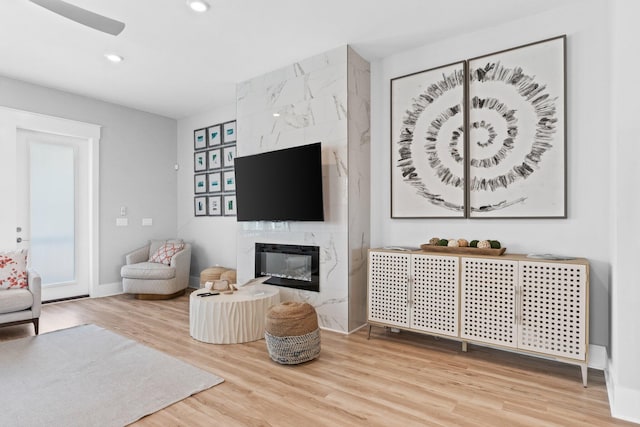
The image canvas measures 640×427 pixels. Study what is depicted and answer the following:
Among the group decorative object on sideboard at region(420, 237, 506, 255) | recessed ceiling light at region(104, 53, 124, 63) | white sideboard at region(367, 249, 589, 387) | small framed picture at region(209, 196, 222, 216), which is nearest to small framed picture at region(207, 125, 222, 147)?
small framed picture at region(209, 196, 222, 216)

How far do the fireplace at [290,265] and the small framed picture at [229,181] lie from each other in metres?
1.34

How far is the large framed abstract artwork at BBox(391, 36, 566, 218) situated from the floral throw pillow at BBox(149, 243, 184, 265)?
3.27 metres

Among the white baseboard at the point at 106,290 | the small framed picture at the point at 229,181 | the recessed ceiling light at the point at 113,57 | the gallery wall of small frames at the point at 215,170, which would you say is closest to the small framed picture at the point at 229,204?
the gallery wall of small frames at the point at 215,170

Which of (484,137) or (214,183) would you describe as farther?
(214,183)

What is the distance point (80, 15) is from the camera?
2371mm

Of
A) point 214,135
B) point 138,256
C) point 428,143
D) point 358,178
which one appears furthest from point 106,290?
point 428,143

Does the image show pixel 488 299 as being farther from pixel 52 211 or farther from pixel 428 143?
pixel 52 211

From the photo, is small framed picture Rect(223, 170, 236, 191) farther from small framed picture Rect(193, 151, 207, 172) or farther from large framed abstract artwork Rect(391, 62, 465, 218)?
large framed abstract artwork Rect(391, 62, 465, 218)

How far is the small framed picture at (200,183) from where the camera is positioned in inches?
223

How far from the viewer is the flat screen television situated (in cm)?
355

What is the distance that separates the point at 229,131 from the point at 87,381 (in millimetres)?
3705

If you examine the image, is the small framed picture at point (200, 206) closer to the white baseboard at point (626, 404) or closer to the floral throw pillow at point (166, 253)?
the floral throw pillow at point (166, 253)

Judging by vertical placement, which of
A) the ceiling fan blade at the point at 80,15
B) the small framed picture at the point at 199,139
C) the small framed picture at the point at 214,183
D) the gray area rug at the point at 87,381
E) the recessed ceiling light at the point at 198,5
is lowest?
the gray area rug at the point at 87,381

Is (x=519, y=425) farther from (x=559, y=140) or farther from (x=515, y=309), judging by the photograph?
(x=559, y=140)
